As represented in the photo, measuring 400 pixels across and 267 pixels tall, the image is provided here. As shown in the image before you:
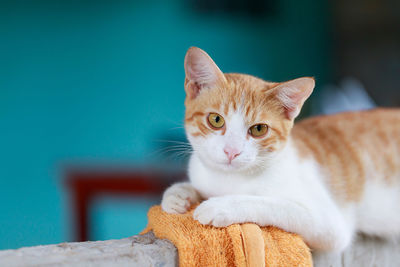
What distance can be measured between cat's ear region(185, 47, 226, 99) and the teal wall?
2.15 meters

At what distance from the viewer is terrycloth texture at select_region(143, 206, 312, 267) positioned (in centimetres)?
76

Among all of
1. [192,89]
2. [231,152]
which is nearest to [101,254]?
[231,152]

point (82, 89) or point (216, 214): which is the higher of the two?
point (82, 89)

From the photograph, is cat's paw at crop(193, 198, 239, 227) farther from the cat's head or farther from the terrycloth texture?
the cat's head

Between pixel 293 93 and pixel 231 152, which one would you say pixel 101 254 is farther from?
pixel 293 93

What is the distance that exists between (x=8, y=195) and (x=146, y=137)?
1135 millimetres

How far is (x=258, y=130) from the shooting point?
0.98 metres

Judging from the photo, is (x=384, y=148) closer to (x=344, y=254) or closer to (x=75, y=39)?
(x=344, y=254)

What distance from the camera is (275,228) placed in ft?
2.89

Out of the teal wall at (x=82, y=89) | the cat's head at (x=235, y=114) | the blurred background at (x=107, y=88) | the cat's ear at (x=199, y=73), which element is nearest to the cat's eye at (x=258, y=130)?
the cat's head at (x=235, y=114)

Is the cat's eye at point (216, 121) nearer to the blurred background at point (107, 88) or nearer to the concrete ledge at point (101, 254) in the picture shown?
the concrete ledge at point (101, 254)

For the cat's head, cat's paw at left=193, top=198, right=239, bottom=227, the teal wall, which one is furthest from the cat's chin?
the teal wall

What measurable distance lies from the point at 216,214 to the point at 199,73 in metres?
0.36

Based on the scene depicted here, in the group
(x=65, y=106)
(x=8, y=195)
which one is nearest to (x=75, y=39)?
(x=65, y=106)
